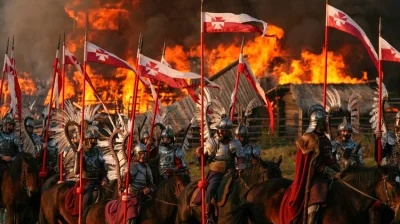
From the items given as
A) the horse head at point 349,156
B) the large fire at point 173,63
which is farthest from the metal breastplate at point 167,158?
the large fire at point 173,63

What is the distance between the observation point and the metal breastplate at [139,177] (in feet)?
62.6

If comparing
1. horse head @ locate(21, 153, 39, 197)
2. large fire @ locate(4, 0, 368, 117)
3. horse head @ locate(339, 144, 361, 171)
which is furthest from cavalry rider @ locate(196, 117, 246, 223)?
large fire @ locate(4, 0, 368, 117)

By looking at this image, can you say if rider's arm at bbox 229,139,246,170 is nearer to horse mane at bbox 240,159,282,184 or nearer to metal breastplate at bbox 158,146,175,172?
horse mane at bbox 240,159,282,184

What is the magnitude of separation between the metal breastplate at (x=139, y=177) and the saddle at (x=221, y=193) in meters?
0.99

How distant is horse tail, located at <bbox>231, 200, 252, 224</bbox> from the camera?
18.0 m

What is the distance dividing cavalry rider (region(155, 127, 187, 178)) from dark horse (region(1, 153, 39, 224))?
11.1ft

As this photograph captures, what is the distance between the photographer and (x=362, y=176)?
16.7 meters

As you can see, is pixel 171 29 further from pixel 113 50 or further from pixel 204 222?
pixel 204 222

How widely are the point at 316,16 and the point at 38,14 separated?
17328 millimetres

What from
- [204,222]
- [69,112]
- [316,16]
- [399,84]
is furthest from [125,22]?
[204,222]

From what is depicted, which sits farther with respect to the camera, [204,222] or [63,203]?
[63,203]

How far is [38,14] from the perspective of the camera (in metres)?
59.8

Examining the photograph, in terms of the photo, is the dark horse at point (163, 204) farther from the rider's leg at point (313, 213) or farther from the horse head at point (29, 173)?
the horse head at point (29, 173)

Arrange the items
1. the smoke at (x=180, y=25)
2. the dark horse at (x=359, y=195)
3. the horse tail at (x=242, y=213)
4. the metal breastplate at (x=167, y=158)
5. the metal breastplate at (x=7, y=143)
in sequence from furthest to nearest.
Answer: the smoke at (x=180, y=25) < the metal breastplate at (x=7, y=143) < the metal breastplate at (x=167, y=158) < the horse tail at (x=242, y=213) < the dark horse at (x=359, y=195)
